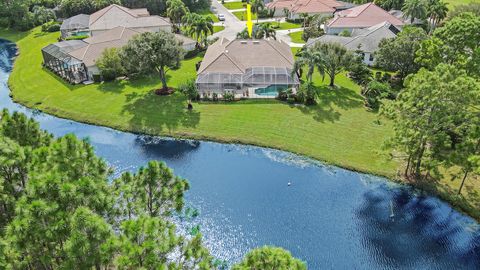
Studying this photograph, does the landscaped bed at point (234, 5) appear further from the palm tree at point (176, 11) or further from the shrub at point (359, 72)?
the shrub at point (359, 72)

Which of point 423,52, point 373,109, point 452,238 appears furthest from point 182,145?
point 423,52

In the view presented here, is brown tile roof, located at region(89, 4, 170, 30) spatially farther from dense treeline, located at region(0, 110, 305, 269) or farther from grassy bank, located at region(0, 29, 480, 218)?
dense treeline, located at region(0, 110, 305, 269)

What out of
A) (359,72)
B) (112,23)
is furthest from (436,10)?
(112,23)

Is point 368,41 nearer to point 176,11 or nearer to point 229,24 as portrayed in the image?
point 229,24

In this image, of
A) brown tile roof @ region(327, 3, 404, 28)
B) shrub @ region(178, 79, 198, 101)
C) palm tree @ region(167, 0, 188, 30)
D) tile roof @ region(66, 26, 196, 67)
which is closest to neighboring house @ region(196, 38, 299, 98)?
shrub @ region(178, 79, 198, 101)

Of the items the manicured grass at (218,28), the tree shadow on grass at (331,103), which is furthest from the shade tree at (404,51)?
the manicured grass at (218,28)

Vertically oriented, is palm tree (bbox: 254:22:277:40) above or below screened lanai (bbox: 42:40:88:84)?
above
